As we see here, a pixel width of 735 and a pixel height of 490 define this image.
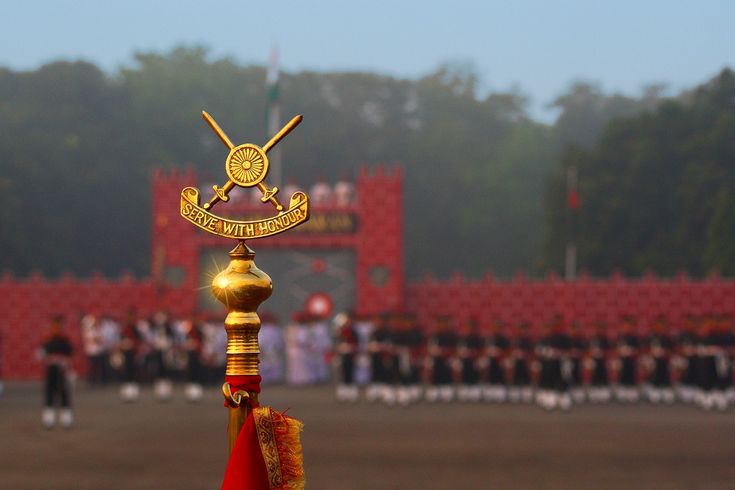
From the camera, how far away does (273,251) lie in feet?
105

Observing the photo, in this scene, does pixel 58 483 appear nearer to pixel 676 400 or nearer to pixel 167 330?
pixel 167 330

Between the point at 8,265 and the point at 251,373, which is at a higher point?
the point at 8,265

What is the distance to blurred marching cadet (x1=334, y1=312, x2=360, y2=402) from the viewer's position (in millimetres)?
25750

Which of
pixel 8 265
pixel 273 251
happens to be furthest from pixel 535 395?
pixel 8 265

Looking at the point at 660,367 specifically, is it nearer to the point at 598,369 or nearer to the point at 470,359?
the point at 598,369

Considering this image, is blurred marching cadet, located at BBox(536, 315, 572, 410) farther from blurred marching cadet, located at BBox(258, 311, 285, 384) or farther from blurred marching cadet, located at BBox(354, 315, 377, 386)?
blurred marching cadet, located at BBox(258, 311, 285, 384)

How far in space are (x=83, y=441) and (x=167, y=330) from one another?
28.3 ft

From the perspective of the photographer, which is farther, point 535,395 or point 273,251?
point 273,251

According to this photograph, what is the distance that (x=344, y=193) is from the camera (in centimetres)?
3247

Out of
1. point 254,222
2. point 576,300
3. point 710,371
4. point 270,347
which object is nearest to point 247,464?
point 254,222

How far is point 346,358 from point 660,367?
6.56 metres

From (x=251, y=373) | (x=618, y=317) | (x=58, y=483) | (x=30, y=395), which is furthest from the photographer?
(x=618, y=317)

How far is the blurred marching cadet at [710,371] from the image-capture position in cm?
2400

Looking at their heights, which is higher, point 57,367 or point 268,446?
point 57,367
